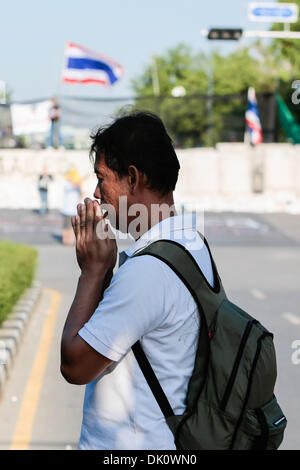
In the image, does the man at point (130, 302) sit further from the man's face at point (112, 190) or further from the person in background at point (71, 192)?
the person in background at point (71, 192)

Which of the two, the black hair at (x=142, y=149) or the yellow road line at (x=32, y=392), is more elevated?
the black hair at (x=142, y=149)

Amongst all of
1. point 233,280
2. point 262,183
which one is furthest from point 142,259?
point 262,183

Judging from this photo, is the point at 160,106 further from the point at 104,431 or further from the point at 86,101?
the point at 104,431

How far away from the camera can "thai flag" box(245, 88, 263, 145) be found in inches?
1122

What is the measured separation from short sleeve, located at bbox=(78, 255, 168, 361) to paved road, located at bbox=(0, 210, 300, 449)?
131 inches

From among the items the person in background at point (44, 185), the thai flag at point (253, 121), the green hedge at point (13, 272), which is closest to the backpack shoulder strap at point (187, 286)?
the green hedge at point (13, 272)

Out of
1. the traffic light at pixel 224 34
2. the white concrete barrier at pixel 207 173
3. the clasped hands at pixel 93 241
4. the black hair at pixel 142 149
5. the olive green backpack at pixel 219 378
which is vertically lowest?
the white concrete barrier at pixel 207 173

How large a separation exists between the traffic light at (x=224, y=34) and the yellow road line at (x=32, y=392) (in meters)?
16.0

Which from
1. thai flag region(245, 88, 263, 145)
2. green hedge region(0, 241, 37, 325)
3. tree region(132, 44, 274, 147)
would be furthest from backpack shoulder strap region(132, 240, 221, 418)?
thai flag region(245, 88, 263, 145)

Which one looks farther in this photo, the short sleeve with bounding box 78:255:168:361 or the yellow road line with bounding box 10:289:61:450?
the yellow road line with bounding box 10:289:61:450

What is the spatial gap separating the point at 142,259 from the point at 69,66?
27495 mm

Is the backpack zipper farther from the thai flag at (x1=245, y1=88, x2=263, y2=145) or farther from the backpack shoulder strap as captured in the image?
the thai flag at (x1=245, y1=88, x2=263, y2=145)

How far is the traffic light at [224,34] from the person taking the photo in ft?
75.4

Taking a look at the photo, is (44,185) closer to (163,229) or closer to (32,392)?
(32,392)
